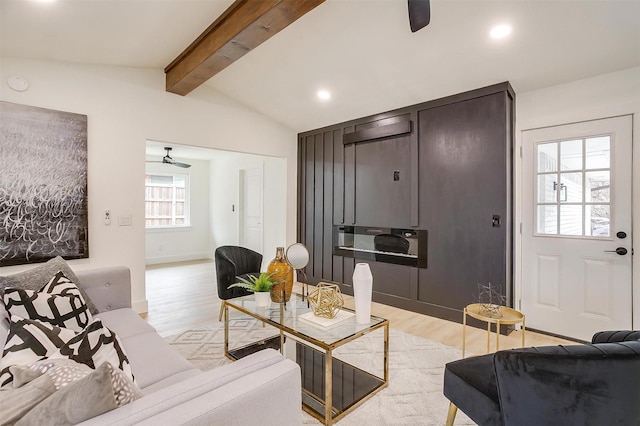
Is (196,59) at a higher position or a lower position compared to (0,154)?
higher

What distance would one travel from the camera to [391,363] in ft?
8.10

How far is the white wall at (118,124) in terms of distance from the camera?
300 centimetres

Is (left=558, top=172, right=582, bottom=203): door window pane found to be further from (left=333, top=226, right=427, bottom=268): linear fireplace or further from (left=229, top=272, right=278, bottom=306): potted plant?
(left=229, top=272, right=278, bottom=306): potted plant

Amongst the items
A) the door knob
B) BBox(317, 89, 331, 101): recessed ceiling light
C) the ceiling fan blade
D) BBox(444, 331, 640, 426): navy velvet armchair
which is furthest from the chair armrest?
BBox(317, 89, 331, 101): recessed ceiling light

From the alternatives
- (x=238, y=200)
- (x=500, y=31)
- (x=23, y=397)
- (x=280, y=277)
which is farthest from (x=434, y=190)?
(x=238, y=200)

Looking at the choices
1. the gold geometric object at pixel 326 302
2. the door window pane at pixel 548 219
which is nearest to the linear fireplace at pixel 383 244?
the door window pane at pixel 548 219

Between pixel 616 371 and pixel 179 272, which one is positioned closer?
pixel 616 371

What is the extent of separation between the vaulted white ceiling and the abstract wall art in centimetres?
59

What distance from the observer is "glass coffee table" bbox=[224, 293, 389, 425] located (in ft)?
5.89

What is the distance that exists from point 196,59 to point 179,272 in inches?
166

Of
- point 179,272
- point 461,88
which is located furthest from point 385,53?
point 179,272

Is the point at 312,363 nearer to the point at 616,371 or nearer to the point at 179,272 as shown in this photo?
the point at 616,371

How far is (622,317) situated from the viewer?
272 cm

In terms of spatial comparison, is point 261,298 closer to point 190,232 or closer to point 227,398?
point 227,398
